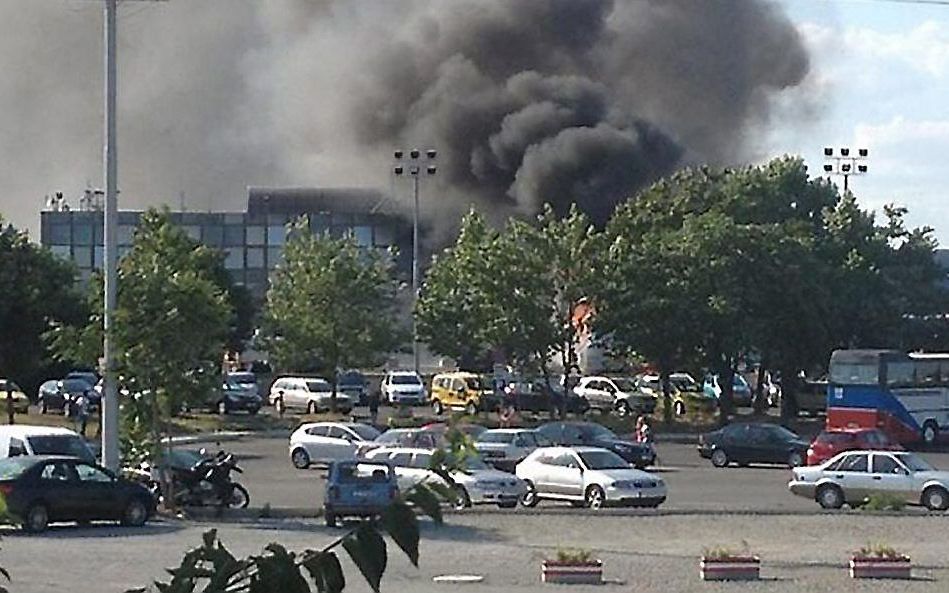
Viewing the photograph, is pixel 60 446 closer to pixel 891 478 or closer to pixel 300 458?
pixel 300 458

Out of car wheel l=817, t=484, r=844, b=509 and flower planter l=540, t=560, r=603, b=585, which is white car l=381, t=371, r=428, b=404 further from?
flower planter l=540, t=560, r=603, b=585

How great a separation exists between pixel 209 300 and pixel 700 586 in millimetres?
12960

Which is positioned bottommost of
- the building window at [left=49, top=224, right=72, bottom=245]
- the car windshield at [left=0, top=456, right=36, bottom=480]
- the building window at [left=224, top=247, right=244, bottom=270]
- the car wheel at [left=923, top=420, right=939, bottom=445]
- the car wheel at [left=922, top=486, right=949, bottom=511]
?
the car wheel at [left=922, top=486, right=949, bottom=511]

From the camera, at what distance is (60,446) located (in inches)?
1298

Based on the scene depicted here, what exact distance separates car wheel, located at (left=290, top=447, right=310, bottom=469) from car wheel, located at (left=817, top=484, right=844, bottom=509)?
14673 millimetres

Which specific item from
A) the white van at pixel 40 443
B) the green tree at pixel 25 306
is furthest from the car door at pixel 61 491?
the green tree at pixel 25 306

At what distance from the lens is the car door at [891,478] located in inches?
1303

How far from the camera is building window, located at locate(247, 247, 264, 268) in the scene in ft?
358

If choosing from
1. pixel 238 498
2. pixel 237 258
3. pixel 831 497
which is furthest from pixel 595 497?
pixel 237 258

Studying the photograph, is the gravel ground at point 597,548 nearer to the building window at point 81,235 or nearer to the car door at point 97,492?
the car door at point 97,492

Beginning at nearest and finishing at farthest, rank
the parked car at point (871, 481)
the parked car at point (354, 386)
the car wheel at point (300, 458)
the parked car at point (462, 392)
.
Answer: the parked car at point (871, 481) → the car wheel at point (300, 458) → the parked car at point (462, 392) → the parked car at point (354, 386)

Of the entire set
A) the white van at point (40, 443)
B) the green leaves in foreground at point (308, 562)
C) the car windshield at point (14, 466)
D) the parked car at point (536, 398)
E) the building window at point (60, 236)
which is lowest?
the car windshield at point (14, 466)

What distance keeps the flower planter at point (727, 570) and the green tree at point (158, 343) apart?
11847 millimetres

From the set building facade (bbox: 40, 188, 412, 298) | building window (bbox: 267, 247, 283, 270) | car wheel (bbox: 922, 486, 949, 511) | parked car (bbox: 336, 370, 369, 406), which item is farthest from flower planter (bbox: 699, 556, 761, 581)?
building window (bbox: 267, 247, 283, 270)
